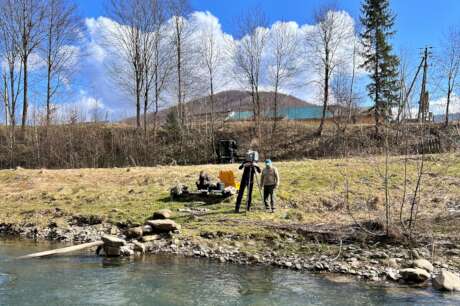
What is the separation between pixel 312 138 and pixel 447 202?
2824 cm

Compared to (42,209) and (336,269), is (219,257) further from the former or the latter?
(42,209)

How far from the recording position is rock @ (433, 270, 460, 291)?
10062mm

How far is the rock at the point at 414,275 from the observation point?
1068 centimetres

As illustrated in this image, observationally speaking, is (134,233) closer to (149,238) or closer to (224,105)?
(149,238)

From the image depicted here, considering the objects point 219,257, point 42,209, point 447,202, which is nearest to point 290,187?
point 447,202

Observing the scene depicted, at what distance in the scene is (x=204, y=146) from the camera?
43531 mm

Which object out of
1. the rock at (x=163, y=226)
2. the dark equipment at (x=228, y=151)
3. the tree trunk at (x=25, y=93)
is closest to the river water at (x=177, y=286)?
the rock at (x=163, y=226)

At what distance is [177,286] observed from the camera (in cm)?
1057

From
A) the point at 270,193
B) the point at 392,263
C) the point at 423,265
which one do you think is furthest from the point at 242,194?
the point at 423,265

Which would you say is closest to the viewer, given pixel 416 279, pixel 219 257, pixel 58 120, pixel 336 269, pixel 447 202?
pixel 416 279

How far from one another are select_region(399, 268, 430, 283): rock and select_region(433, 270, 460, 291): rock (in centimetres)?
34

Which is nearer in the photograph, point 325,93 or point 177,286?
point 177,286

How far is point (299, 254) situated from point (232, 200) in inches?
226

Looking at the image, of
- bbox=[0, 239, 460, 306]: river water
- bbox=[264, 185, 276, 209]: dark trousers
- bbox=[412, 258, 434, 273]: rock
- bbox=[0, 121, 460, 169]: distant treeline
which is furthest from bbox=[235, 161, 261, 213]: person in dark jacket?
bbox=[0, 121, 460, 169]: distant treeline
